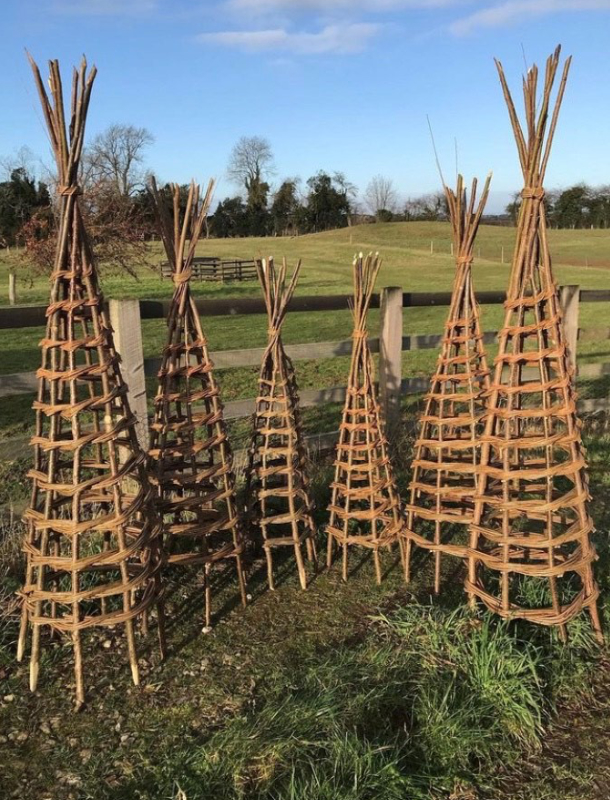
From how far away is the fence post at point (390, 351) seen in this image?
522 centimetres

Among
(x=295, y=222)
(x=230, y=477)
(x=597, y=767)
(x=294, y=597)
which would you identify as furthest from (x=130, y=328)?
(x=295, y=222)

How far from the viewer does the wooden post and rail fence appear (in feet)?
12.3

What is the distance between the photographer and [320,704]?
2.37m

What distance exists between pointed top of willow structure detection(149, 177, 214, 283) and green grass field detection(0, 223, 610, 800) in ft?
5.75

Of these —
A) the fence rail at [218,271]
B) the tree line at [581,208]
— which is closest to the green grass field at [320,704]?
the fence rail at [218,271]

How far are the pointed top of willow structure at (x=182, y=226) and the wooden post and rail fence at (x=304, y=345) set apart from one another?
2.74 ft

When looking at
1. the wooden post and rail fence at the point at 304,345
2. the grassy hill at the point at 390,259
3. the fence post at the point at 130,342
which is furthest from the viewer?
the grassy hill at the point at 390,259

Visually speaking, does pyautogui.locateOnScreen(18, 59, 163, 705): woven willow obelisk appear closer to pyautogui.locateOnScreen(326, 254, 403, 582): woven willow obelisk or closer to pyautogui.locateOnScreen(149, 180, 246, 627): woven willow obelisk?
pyautogui.locateOnScreen(149, 180, 246, 627): woven willow obelisk

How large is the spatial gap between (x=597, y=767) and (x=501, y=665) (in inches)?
18.0

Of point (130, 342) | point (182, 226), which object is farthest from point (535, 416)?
point (130, 342)

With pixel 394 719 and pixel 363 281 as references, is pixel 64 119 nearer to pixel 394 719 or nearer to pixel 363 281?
pixel 363 281

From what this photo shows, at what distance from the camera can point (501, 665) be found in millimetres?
2580

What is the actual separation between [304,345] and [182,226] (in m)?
2.35

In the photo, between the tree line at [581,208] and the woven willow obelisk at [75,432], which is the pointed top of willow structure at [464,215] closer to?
the woven willow obelisk at [75,432]
